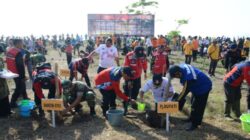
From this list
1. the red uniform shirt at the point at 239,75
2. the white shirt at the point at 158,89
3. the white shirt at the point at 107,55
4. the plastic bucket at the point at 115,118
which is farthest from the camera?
the white shirt at the point at 107,55

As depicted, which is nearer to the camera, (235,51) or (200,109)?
(200,109)

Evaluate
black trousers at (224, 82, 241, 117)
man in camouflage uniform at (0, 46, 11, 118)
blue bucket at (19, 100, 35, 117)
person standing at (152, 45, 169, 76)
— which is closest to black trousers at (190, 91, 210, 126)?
black trousers at (224, 82, 241, 117)

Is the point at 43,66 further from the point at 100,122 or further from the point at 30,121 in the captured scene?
the point at 100,122

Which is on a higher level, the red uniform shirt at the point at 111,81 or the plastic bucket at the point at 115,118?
the red uniform shirt at the point at 111,81

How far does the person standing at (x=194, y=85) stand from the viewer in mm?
6500

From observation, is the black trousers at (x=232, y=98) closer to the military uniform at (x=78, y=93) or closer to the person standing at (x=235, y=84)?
the person standing at (x=235, y=84)

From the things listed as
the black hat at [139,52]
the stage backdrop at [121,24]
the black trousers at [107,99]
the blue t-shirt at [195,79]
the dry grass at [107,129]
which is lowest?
the dry grass at [107,129]

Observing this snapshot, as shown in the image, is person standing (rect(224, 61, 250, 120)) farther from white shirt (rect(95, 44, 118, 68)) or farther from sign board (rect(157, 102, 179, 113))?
white shirt (rect(95, 44, 118, 68))

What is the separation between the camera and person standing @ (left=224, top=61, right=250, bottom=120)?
7010mm

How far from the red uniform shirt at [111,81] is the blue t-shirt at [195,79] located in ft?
4.70

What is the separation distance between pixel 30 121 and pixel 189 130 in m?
3.80

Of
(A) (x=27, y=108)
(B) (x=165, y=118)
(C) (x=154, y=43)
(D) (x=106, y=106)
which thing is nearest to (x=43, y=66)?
(A) (x=27, y=108)

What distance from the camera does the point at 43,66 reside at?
27.1ft

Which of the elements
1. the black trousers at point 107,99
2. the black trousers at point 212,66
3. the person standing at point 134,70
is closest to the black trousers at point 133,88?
the person standing at point 134,70
